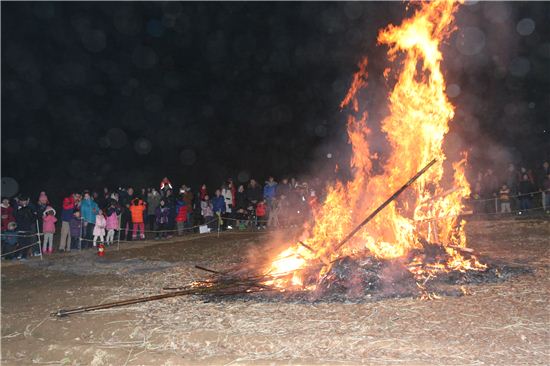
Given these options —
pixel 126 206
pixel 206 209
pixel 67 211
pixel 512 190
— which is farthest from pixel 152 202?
pixel 512 190

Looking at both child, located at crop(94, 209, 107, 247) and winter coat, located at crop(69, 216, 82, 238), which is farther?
child, located at crop(94, 209, 107, 247)

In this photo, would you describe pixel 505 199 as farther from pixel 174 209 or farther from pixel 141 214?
pixel 141 214

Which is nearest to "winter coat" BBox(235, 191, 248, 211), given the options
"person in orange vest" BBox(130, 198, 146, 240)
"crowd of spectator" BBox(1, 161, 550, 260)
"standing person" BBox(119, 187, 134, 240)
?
"crowd of spectator" BBox(1, 161, 550, 260)

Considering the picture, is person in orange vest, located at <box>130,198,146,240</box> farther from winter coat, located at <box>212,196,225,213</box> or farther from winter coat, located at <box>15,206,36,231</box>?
winter coat, located at <box>15,206,36,231</box>

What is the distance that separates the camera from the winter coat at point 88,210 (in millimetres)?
15258

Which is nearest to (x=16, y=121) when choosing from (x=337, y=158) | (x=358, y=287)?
(x=337, y=158)

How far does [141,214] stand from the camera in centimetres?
1669

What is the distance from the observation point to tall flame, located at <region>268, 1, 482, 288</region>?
31.8ft

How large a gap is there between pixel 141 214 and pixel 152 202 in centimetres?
102

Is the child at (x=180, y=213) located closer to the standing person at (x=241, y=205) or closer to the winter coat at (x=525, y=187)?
the standing person at (x=241, y=205)

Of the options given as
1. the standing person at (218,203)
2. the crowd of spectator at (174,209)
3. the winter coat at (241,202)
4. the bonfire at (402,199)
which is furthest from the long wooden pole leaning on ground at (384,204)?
the winter coat at (241,202)

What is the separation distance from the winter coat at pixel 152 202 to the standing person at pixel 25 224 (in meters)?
4.59

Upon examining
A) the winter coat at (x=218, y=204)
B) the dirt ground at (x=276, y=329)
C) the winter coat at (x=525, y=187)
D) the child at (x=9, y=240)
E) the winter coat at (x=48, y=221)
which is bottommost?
the dirt ground at (x=276, y=329)

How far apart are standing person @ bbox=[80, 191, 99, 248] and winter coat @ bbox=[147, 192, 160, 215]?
97.1 inches
